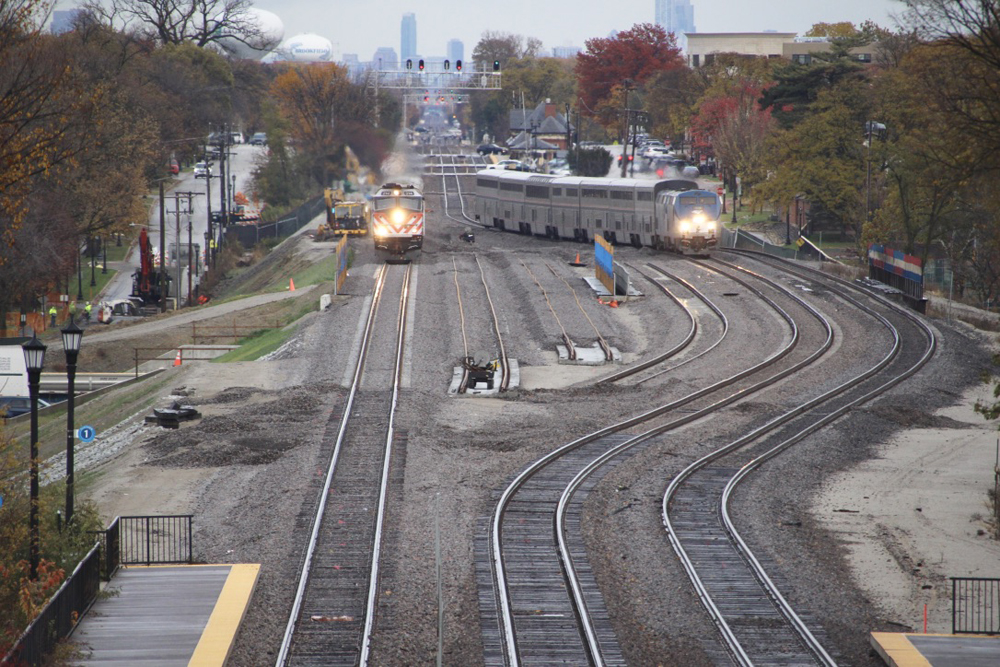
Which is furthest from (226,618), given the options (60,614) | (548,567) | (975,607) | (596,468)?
(975,607)

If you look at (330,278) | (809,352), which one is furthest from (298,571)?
(330,278)

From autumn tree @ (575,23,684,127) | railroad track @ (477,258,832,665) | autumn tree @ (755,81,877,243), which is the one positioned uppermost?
autumn tree @ (575,23,684,127)

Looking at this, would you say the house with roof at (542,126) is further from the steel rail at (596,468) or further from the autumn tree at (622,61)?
the steel rail at (596,468)

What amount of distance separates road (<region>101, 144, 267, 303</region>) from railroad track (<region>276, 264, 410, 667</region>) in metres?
32.2

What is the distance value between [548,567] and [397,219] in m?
39.6

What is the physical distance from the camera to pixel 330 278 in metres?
53.6

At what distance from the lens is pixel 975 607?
1603cm

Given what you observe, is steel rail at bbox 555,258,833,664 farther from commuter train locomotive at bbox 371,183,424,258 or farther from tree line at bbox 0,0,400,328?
commuter train locomotive at bbox 371,183,424,258

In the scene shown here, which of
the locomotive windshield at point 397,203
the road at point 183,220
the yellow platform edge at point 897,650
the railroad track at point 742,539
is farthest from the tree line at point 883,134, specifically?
the road at point 183,220

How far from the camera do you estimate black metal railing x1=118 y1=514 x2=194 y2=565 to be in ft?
56.4

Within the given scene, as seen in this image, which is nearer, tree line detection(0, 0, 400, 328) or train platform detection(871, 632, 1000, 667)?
train platform detection(871, 632, 1000, 667)

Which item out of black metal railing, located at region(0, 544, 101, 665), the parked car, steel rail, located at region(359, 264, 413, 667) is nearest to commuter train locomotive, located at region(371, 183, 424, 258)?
steel rail, located at region(359, 264, 413, 667)

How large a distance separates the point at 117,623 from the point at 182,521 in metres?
4.95

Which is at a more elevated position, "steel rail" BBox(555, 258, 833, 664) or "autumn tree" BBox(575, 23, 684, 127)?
"autumn tree" BBox(575, 23, 684, 127)
